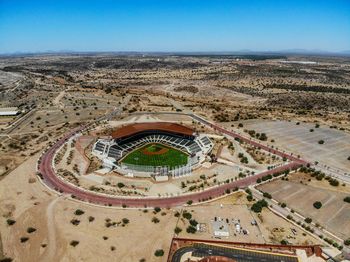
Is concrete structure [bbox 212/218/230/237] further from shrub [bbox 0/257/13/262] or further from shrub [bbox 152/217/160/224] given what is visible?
shrub [bbox 0/257/13/262]

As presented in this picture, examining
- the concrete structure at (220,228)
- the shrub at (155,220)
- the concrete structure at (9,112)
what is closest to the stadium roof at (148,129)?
the shrub at (155,220)

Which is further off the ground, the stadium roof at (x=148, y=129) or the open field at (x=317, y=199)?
the stadium roof at (x=148, y=129)

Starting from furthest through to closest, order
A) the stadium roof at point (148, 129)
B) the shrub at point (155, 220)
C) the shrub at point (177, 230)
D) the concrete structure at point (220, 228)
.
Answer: the stadium roof at point (148, 129), the shrub at point (155, 220), the shrub at point (177, 230), the concrete structure at point (220, 228)

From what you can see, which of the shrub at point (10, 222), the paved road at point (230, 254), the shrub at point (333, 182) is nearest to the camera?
the paved road at point (230, 254)

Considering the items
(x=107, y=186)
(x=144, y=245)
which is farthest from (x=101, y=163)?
(x=144, y=245)

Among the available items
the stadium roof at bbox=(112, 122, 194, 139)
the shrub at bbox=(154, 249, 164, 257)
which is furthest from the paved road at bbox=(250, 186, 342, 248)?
the stadium roof at bbox=(112, 122, 194, 139)

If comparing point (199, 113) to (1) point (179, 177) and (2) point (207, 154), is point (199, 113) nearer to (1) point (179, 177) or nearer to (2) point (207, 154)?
(2) point (207, 154)

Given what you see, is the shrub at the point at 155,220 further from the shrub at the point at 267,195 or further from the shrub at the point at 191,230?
the shrub at the point at 267,195
